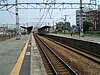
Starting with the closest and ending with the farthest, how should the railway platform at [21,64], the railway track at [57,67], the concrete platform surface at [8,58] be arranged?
the railway platform at [21,64]
the concrete platform surface at [8,58]
the railway track at [57,67]

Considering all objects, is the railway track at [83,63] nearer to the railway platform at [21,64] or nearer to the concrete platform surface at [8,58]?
the railway platform at [21,64]

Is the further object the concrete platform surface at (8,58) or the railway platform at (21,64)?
the concrete platform surface at (8,58)

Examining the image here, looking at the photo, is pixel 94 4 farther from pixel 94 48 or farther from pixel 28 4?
pixel 94 48

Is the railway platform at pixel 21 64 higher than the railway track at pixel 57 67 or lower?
higher

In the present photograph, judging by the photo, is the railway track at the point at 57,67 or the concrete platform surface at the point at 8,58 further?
the railway track at the point at 57,67

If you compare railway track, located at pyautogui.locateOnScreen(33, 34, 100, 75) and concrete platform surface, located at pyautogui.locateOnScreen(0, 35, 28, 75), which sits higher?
concrete platform surface, located at pyautogui.locateOnScreen(0, 35, 28, 75)

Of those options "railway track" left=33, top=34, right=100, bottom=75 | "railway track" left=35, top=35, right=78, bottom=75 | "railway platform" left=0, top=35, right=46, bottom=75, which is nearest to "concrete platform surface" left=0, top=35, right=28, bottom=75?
"railway platform" left=0, top=35, right=46, bottom=75

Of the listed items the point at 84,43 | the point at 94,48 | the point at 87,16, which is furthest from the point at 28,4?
the point at 87,16

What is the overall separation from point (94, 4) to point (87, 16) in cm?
13160

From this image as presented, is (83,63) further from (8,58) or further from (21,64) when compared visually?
(8,58)

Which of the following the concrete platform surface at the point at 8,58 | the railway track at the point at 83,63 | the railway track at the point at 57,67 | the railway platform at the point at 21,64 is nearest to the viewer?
the railway platform at the point at 21,64

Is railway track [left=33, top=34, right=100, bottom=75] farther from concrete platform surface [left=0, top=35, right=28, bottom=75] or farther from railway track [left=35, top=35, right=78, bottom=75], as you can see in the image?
concrete platform surface [left=0, top=35, right=28, bottom=75]

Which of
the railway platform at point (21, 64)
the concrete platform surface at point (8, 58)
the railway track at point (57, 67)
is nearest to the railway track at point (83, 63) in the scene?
the railway track at point (57, 67)

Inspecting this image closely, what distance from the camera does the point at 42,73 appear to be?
11664 millimetres
